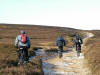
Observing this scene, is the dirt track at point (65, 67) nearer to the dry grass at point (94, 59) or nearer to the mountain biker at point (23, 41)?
the dry grass at point (94, 59)

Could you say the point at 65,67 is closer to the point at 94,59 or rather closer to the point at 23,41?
the point at 94,59

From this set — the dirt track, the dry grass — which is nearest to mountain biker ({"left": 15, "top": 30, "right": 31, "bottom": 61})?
the dirt track

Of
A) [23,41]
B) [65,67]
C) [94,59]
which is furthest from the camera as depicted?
[94,59]

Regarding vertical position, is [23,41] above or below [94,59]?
above

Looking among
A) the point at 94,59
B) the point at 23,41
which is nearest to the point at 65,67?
the point at 94,59

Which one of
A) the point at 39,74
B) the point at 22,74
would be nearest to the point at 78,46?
the point at 39,74

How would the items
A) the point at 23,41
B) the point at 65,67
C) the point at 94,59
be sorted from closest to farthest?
the point at 23,41 → the point at 65,67 → the point at 94,59

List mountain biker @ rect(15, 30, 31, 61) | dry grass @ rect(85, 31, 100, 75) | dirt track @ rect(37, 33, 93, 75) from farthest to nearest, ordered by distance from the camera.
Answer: dirt track @ rect(37, 33, 93, 75)
mountain biker @ rect(15, 30, 31, 61)
dry grass @ rect(85, 31, 100, 75)

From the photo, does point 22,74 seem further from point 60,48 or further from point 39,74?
point 60,48

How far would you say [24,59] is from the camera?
42.9 feet

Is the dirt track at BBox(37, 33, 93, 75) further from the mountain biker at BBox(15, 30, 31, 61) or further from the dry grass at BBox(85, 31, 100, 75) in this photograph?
the mountain biker at BBox(15, 30, 31, 61)

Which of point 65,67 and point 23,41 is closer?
point 23,41

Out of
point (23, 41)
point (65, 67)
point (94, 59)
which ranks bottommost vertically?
point (65, 67)

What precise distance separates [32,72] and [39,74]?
0.44 meters
